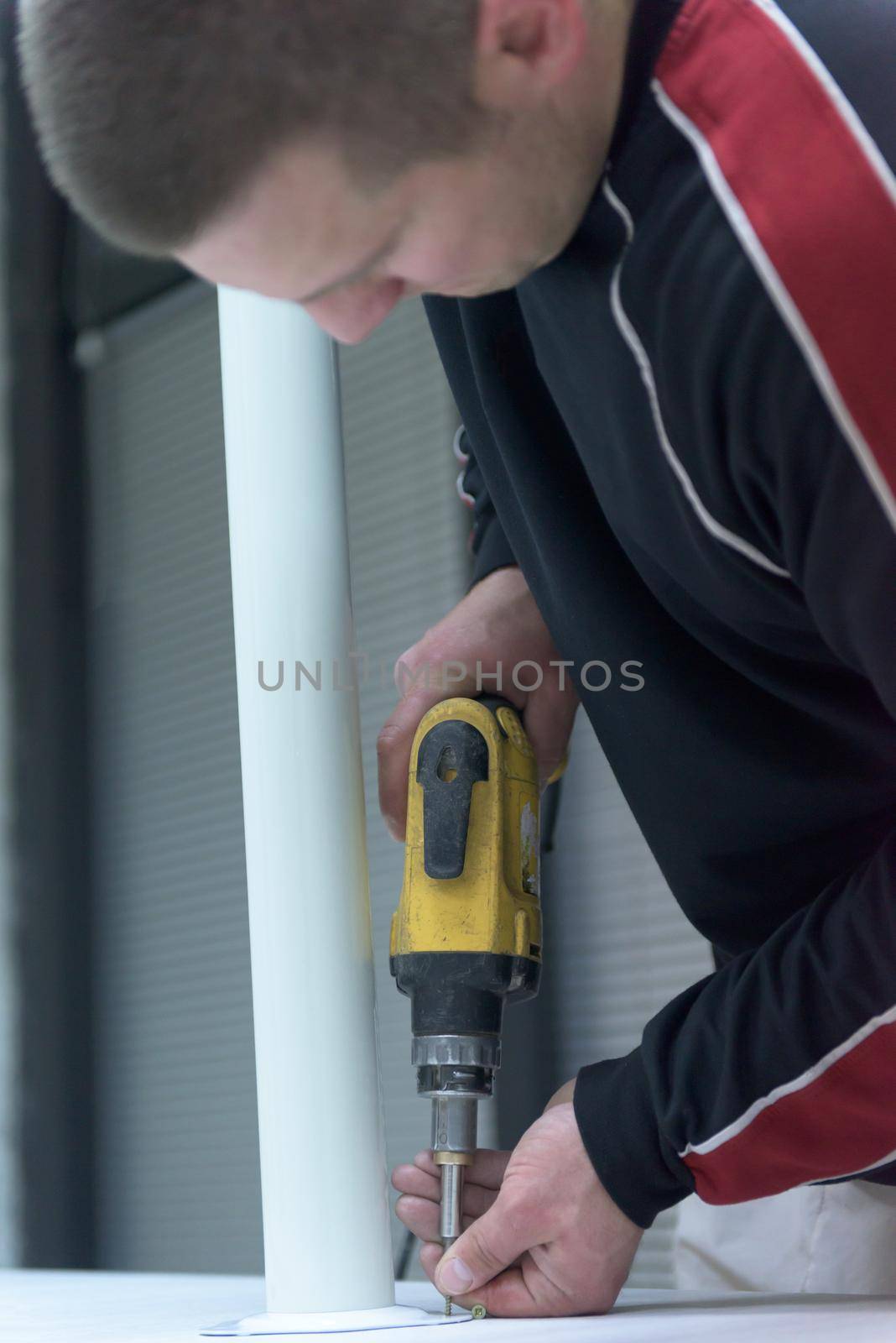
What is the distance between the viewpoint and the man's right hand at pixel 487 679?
883 millimetres

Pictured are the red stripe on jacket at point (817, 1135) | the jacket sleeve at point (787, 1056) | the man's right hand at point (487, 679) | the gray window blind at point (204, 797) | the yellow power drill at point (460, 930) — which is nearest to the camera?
the jacket sleeve at point (787, 1056)

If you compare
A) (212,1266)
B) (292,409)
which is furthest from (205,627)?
(292,409)

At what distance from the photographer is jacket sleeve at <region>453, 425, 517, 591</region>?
973 mm

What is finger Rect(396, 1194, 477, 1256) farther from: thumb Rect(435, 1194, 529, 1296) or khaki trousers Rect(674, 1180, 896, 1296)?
khaki trousers Rect(674, 1180, 896, 1296)

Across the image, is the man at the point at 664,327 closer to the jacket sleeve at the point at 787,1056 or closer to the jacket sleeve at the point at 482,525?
the jacket sleeve at the point at 787,1056

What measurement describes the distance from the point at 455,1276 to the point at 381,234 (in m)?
0.50

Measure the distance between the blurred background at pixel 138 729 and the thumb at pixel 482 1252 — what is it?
1.34 meters

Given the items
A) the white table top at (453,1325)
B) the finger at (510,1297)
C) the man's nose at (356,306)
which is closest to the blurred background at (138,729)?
the white table top at (453,1325)

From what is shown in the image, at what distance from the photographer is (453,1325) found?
66 centimetres

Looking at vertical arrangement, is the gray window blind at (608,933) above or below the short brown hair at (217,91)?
below

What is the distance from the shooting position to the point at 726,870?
0.76 m

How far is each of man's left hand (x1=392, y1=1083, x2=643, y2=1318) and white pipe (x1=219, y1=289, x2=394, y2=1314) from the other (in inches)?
1.8

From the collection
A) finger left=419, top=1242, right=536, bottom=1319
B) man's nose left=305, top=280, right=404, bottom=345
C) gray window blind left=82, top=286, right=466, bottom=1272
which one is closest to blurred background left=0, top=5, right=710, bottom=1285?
gray window blind left=82, top=286, right=466, bottom=1272

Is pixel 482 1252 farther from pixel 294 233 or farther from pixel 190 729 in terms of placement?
pixel 190 729
